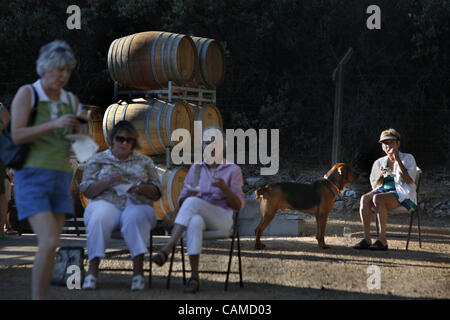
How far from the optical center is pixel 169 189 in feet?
29.6

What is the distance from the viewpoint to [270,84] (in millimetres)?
15844

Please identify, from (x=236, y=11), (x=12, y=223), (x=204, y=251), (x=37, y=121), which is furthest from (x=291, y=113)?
(x=37, y=121)

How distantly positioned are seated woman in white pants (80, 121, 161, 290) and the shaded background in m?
9.43

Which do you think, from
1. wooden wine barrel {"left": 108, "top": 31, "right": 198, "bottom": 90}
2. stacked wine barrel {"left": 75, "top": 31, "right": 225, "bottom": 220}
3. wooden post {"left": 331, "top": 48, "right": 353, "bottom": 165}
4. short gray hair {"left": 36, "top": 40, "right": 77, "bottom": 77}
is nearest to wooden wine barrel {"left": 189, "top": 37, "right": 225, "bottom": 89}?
stacked wine barrel {"left": 75, "top": 31, "right": 225, "bottom": 220}

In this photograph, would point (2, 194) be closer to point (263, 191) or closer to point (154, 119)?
point (154, 119)

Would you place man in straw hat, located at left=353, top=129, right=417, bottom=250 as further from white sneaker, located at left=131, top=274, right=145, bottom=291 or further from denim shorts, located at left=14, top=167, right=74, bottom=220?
denim shorts, located at left=14, top=167, right=74, bottom=220

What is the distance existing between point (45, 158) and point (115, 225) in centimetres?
132

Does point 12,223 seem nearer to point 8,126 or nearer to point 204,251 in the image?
point 204,251

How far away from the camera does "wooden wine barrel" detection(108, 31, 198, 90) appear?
9.17 m

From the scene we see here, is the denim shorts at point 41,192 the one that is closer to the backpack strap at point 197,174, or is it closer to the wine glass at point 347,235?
the backpack strap at point 197,174

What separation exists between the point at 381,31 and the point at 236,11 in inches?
138

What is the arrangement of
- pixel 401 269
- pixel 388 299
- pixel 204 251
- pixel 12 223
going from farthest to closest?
pixel 12 223 → pixel 204 251 → pixel 401 269 → pixel 388 299

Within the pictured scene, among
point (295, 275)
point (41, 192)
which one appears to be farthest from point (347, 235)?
point (41, 192)

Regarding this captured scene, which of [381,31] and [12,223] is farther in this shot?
[381,31]
